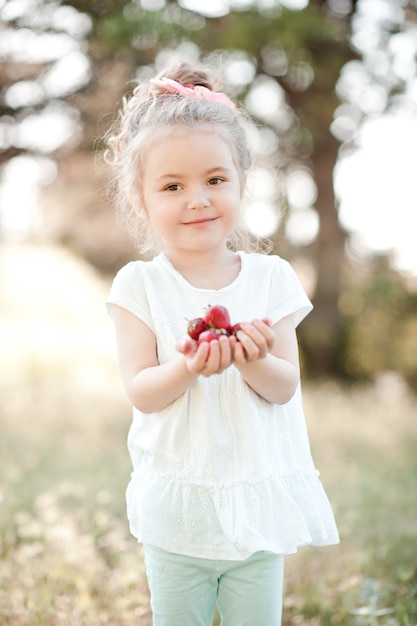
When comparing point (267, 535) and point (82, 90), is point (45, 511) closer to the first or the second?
point (267, 535)

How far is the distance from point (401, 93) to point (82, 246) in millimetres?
11730

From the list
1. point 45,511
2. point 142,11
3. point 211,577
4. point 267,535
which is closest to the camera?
point 267,535

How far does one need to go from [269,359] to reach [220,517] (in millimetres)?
450

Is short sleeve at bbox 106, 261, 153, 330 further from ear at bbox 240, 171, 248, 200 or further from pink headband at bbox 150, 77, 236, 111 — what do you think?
pink headband at bbox 150, 77, 236, 111

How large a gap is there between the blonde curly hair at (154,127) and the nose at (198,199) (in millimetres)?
181

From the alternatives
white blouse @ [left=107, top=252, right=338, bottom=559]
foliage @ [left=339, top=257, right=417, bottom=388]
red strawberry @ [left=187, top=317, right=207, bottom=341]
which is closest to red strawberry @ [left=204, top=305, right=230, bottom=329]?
red strawberry @ [left=187, top=317, right=207, bottom=341]

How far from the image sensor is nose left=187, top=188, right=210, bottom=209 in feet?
6.43

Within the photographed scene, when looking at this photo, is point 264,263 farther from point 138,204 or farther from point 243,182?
point 138,204

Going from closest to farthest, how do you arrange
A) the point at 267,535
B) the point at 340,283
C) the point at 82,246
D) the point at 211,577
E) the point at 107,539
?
the point at 267,535 → the point at 211,577 → the point at 107,539 → the point at 340,283 → the point at 82,246

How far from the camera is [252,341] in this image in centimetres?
169

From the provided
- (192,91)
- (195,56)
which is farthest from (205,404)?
(195,56)

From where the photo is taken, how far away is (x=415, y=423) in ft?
23.4

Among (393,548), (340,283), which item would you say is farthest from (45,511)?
(340,283)

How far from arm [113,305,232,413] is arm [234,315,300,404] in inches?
2.1
